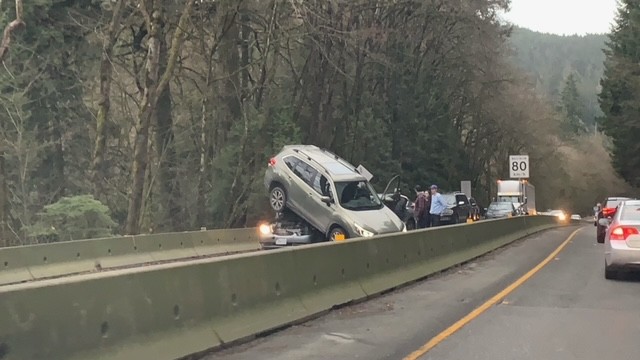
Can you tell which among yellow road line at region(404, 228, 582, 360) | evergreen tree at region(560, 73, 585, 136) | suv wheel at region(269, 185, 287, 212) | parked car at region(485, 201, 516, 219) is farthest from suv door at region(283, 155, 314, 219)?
evergreen tree at region(560, 73, 585, 136)

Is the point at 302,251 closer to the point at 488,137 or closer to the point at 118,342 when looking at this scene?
the point at 118,342

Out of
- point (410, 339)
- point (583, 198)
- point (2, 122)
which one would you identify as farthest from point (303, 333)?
point (583, 198)

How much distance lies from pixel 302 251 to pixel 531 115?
57144 millimetres

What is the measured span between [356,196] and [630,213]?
312 inches

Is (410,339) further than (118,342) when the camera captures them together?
Yes

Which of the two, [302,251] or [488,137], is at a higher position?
[488,137]

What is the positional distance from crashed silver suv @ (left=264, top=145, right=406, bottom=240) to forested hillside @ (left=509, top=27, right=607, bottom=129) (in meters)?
141

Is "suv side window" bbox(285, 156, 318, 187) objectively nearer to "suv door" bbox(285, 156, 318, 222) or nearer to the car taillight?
"suv door" bbox(285, 156, 318, 222)

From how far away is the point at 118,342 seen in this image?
622 cm

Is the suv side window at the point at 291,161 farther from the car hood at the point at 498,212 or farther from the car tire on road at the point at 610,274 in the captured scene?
the car hood at the point at 498,212

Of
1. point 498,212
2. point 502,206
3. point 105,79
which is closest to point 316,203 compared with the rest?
point 105,79

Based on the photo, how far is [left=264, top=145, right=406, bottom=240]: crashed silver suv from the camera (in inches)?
770

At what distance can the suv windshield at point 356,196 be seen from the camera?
20.0 m

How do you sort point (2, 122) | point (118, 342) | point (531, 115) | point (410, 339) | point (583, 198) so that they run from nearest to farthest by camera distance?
point (118, 342) → point (410, 339) → point (2, 122) → point (531, 115) → point (583, 198)
